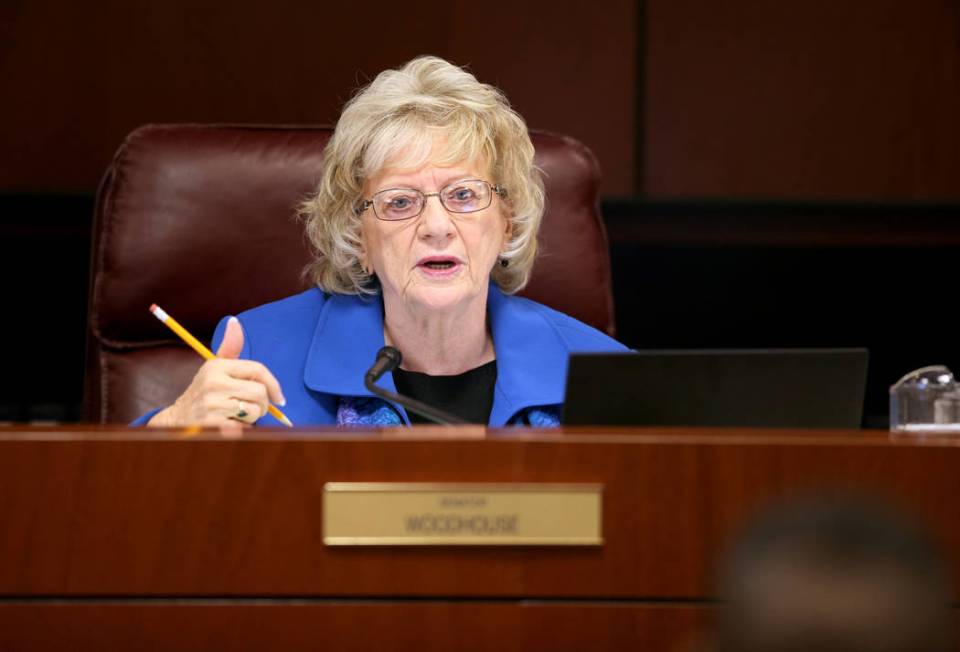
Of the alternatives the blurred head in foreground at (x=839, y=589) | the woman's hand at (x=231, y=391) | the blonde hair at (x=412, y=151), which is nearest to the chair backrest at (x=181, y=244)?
the blonde hair at (x=412, y=151)

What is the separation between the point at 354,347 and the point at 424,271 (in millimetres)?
146

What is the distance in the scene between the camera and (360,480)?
2.35 feet

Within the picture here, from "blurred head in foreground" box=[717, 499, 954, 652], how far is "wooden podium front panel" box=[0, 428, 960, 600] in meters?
0.40

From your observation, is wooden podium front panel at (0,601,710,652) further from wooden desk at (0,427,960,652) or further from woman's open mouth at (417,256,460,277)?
woman's open mouth at (417,256,460,277)

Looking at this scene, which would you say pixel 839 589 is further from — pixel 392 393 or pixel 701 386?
pixel 392 393

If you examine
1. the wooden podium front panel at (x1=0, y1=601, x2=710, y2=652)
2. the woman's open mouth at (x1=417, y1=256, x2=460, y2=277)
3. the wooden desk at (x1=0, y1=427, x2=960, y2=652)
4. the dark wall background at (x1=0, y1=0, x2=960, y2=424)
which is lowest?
the wooden podium front panel at (x1=0, y1=601, x2=710, y2=652)

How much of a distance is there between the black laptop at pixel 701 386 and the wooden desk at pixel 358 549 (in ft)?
0.71

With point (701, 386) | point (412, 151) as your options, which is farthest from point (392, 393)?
point (412, 151)

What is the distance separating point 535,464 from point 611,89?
1839 millimetres

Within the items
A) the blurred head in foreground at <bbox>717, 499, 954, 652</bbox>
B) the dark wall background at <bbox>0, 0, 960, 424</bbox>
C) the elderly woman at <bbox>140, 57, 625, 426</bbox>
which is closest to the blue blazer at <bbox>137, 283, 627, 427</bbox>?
the elderly woman at <bbox>140, 57, 625, 426</bbox>

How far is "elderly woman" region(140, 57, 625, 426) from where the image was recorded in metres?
1.62

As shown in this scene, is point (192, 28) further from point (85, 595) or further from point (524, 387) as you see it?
point (85, 595)

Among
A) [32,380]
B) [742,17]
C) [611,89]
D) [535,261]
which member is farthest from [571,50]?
[32,380]

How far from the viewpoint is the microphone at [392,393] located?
3.59ft
